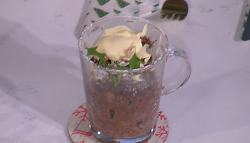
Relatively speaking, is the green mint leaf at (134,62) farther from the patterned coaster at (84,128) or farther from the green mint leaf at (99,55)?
the patterned coaster at (84,128)

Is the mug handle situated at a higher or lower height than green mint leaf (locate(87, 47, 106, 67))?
lower

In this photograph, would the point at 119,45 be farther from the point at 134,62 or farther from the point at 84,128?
the point at 84,128

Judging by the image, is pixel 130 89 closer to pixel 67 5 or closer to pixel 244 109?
pixel 244 109

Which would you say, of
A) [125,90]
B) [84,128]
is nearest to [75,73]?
[84,128]

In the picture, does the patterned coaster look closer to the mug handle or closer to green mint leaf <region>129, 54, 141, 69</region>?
the mug handle

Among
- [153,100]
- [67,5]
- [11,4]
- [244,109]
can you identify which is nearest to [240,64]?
[244,109]

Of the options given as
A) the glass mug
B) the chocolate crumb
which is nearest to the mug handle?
the glass mug

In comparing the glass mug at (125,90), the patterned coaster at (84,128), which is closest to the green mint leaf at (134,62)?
the glass mug at (125,90)

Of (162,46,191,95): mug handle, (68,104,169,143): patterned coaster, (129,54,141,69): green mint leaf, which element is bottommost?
(68,104,169,143): patterned coaster
